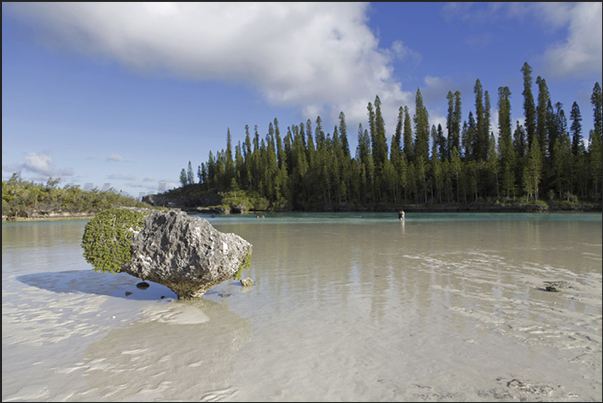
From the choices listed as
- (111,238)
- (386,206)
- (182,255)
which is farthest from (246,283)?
(386,206)

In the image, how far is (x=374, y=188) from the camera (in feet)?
271

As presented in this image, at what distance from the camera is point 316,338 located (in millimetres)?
4883

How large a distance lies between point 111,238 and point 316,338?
5160 millimetres

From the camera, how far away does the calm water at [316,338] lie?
356 centimetres

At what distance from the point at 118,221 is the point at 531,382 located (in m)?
7.79

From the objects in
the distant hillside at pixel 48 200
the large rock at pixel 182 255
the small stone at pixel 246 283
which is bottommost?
the small stone at pixel 246 283

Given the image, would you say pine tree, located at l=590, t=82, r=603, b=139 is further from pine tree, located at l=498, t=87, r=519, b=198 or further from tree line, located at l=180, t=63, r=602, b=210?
pine tree, located at l=498, t=87, r=519, b=198

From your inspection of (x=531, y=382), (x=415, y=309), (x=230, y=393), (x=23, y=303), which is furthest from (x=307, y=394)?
(x=23, y=303)

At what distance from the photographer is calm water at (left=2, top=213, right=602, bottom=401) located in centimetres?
356

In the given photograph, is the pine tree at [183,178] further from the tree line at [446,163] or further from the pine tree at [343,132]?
the pine tree at [343,132]

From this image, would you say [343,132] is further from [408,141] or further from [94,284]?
[94,284]

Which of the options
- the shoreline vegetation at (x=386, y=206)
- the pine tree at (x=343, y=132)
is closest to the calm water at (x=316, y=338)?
the shoreline vegetation at (x=386, y=206)

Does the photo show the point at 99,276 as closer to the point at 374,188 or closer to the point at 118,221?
the point at 118,221

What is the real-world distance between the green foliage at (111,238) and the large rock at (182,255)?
16 cm
